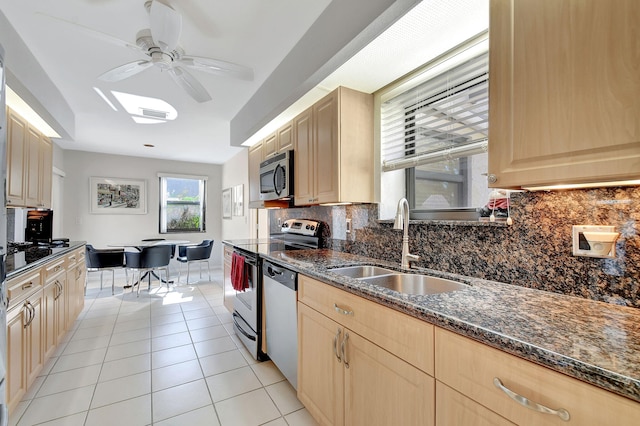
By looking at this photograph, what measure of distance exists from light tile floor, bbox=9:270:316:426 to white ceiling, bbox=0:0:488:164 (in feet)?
7.18

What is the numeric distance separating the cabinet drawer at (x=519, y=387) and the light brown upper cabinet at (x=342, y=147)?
1.31 meters

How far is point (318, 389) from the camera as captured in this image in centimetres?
154

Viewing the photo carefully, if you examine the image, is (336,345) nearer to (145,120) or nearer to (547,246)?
(547,246)

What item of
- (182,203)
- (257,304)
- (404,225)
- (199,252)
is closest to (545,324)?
(404,225)

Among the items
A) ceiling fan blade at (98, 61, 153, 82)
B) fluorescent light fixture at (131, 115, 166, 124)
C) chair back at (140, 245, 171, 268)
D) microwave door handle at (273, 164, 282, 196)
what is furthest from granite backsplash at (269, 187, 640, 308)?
chair back at (140, 245, 171, 268)

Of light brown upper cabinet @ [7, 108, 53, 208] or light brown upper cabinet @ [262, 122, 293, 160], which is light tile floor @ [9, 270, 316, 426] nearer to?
light brown upper cabinet @ [7, 108, 53, 208]

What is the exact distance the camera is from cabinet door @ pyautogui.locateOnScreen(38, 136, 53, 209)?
3.18 meters

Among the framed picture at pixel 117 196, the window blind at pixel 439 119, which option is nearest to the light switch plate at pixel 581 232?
the window blind at pixel 439 119

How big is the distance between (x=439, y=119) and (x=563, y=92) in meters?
0.92

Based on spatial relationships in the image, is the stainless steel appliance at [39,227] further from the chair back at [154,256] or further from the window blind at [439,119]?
the window blind at [439,119]

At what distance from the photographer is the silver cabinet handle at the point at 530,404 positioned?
0.63m

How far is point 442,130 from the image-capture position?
1.75 metres

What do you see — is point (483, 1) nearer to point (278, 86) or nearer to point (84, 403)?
point (278, 86)

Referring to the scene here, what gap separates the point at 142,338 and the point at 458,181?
316 centimetres
